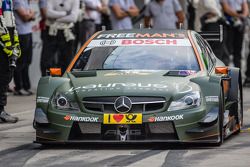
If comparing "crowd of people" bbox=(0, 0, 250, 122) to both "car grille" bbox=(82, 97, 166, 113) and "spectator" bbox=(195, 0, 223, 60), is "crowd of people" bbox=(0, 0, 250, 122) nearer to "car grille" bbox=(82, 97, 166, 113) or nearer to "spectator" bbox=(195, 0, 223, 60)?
"spectator" bbox=(195, 0, 223, 60)

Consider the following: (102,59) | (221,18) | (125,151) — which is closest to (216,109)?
(125,151)

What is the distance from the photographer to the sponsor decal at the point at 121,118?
11008 millimetres

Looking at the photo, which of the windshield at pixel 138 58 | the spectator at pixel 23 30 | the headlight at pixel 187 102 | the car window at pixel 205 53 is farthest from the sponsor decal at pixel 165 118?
the spectator at pixel 23 30

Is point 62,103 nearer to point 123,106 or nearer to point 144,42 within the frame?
point 123,106

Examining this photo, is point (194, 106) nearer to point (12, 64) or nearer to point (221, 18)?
point (12, 64)

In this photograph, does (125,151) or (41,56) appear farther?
(41,56)

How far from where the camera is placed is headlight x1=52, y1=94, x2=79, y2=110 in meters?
11.2

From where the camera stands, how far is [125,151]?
10.9m

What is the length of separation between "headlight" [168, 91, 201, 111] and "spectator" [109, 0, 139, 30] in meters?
10.8

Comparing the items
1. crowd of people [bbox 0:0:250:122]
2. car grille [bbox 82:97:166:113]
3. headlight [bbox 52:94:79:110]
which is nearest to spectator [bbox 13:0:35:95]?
crowd of people [bbox 0:0:250:122]

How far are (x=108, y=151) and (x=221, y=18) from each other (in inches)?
463

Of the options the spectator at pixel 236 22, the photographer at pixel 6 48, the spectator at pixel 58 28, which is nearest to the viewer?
the photographer at pixel 6 48

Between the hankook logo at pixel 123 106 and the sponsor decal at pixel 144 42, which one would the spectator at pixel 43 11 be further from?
the hankook logo at pixel 123 106

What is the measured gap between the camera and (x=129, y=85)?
11.3 meters
